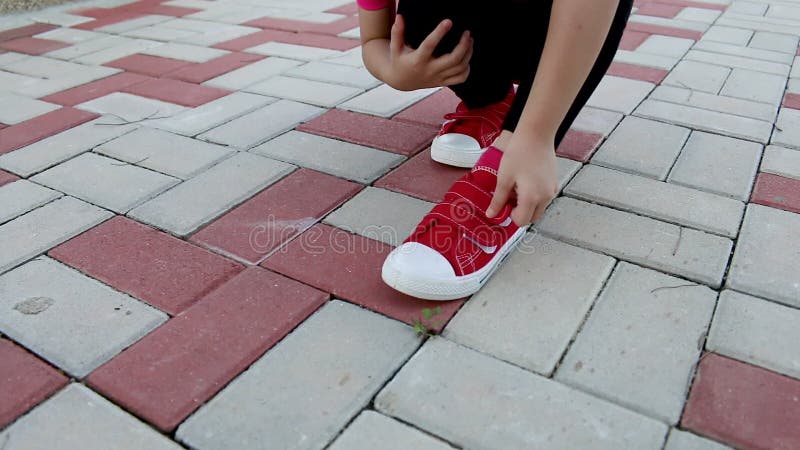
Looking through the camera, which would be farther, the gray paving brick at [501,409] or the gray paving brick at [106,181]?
the gray paving brick at [106,181]

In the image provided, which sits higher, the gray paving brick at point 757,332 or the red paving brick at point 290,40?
the gray paving brick at point 757,332

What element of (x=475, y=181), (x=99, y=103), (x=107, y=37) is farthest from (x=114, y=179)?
(x=107, y=37)

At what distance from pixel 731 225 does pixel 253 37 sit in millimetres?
1869

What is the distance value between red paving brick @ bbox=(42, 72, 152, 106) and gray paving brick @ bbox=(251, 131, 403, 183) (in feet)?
2.25

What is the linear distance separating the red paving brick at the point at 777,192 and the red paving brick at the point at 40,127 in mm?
1607

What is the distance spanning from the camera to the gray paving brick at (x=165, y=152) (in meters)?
1.40

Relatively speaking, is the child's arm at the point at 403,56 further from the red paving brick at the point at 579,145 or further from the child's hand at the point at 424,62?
the red paving brick at the point at 579,145

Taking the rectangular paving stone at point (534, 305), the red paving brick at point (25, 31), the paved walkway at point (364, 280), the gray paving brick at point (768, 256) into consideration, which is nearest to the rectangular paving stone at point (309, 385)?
the paved walkway at point (364, 280)

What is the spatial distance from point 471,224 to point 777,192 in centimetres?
69

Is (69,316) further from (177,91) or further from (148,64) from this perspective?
(148,64)

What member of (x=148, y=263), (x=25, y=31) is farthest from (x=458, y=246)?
(x=25, y=31)

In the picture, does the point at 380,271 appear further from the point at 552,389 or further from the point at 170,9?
the point at 170,9

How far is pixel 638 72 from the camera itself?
196 cm

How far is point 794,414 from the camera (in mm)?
767
